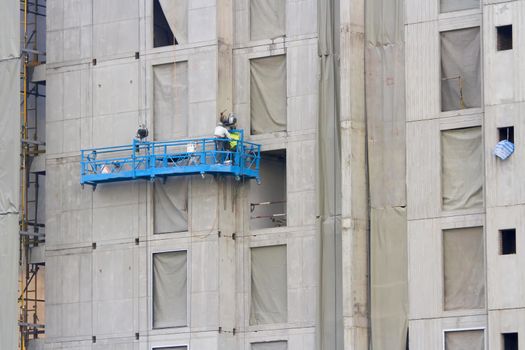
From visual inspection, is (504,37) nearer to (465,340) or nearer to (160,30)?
(465,340)

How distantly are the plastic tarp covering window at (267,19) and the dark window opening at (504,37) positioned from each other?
10.3 m

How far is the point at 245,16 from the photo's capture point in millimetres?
79938

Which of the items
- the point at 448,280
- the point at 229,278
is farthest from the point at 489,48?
the point at 229,278

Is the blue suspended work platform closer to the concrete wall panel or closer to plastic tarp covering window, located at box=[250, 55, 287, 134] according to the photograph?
plastic tarp covering window, located at box=[250, 55, 287, 134]

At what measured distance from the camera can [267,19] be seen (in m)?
79.6

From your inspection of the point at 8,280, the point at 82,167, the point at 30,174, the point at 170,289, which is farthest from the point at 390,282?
the point at 30,174

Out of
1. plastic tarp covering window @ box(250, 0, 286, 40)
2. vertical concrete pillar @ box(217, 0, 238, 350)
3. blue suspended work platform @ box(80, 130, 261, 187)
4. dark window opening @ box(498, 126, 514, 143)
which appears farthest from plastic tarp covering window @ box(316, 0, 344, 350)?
dark window opening @ box(498, 126, 514, 143)

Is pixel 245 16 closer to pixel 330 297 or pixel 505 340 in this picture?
pixel 330 297

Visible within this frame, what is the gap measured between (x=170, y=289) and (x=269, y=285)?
13.4 ft

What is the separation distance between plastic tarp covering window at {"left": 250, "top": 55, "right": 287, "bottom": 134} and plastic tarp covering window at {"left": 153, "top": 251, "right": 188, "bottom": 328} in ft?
20.1

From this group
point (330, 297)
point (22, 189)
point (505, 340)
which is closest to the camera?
point (505, 340)

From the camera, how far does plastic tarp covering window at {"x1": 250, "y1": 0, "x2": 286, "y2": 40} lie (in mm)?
79125

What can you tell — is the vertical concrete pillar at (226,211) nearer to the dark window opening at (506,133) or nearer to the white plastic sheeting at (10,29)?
the white plastic sheeting at (10,29)

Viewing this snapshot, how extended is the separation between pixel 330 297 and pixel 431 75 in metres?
9.41
